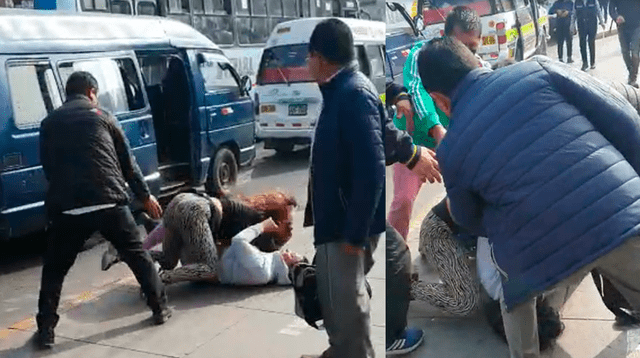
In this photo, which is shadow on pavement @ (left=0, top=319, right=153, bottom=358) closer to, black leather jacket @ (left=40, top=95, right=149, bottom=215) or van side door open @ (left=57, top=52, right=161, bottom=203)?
black leather jacket @ (left=40, top=95, right=149, bottom=215)

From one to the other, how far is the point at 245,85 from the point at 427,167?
5.52m

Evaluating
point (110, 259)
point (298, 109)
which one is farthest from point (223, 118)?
point (110, 259)

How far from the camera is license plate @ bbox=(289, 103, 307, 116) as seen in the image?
453 cm

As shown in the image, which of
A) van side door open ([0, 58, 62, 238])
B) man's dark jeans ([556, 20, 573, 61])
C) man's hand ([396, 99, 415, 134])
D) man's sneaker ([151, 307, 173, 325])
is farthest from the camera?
van side door open ([0, 58, 62, 238])

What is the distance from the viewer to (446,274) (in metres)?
2.63

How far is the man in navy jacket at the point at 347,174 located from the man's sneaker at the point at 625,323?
0.91 meters

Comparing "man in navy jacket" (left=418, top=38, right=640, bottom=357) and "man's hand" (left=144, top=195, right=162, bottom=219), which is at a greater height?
"man in navy jacket" (left=418, top=38, right=640, bottom=357)

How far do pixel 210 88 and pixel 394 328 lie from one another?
478cm

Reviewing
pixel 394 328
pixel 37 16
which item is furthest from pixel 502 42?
pixel 37 16

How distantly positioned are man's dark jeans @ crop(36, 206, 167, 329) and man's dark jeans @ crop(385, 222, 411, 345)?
5.70 feet

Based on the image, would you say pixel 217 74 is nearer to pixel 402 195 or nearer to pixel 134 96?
pixel 134 96

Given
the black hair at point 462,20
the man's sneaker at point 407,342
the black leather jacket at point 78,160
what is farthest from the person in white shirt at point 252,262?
the black hair at point 462,20

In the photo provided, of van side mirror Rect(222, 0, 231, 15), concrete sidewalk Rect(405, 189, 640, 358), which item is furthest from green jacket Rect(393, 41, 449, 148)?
van side mirror Rect(222, 0, 231, 15)

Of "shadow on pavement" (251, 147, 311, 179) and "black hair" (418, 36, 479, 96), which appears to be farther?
"shadow on pavement" (251, 147, 311, 179)
